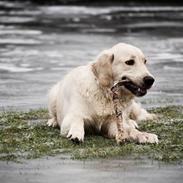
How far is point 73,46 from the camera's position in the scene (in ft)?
87.0

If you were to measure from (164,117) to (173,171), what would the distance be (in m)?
3.68

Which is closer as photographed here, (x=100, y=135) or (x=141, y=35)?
(x=100, y=135)

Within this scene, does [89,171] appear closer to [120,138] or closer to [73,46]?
[120,138]

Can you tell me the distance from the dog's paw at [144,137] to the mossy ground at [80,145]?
9 cm

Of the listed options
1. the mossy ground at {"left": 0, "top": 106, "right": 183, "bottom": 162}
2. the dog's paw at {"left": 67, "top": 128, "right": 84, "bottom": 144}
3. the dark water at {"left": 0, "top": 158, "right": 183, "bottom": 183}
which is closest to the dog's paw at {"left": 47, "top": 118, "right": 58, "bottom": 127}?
the mossy ground at {"left": 0, "top": 106, "right": 183, "bottom": 162}

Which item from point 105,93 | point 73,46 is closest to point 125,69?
point 105,93

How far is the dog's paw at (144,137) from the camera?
10031mm

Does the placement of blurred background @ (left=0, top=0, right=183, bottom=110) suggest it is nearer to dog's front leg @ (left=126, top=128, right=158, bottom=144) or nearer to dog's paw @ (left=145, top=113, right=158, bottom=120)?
dog's paw @ (left=145, top=113, right=158, bottom=120)

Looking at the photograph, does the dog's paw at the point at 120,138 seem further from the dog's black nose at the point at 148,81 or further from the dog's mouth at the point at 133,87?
the dog's black nose at the point at 148,81

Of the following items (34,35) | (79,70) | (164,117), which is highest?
(79,70)

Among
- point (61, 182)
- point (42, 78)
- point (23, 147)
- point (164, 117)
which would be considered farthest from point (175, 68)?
point (61, 182)

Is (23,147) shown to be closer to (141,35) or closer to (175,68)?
(175,68)

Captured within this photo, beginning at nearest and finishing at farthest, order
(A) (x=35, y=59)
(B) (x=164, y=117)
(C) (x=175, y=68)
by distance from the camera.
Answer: (B) (x=164, y=117)
(C) (x=175, y=68)
(A) (x=35, y=59)

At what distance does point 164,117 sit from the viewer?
12242mm
